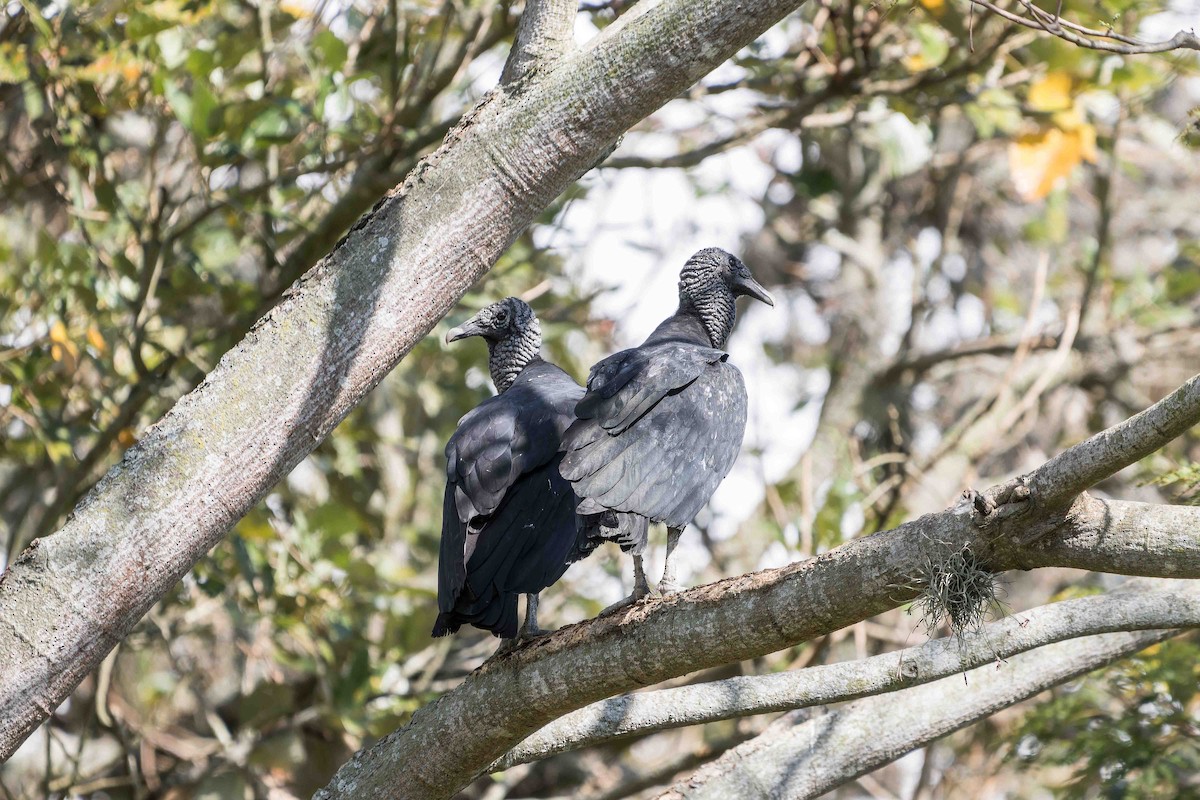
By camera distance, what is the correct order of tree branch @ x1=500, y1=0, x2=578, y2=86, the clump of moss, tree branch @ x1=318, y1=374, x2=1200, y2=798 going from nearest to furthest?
1. tree branch @ x1=318, y1=374, x2=1200, y2=798
2. the clump of moss
3. tree branch @ x1=500, y1=0, x2=578, y2=86

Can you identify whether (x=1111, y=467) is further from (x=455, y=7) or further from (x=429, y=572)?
(x=429, y=572)

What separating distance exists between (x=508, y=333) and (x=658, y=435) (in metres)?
1.15

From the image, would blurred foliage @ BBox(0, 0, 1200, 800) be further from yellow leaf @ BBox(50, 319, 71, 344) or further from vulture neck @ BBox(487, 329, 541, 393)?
vulture neck @ BBox(487, 329, 541, 393)

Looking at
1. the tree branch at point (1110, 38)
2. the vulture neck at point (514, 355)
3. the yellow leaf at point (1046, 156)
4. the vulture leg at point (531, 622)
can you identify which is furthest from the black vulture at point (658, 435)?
the yellow leaf at point (1046, 156)

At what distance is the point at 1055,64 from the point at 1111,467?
11.6ft

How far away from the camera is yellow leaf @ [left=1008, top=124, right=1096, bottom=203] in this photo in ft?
17.2

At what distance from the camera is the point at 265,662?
6.20 metres

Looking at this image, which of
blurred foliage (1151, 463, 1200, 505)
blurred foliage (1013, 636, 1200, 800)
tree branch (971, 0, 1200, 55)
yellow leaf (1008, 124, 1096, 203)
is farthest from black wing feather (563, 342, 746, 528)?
yellow leaf (1008, 124, 1096, 203)

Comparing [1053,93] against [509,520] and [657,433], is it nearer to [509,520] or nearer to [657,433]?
[657,433]

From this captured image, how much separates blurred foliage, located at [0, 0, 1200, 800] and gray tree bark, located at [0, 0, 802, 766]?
1.45m

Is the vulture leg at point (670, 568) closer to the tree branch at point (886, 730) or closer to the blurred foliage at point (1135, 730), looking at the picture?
the tree branch at point (886, 730)

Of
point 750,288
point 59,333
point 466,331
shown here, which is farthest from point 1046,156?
point 59,333

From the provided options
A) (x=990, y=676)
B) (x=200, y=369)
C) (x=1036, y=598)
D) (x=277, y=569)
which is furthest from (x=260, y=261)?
(x=1036, y=598)

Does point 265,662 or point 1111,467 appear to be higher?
point 1111,467
